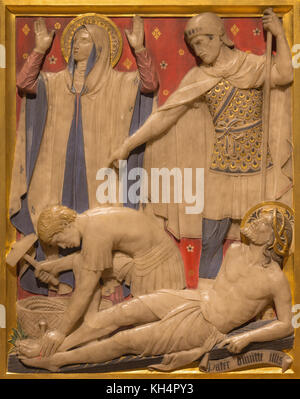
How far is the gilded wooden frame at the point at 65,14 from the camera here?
3068mm

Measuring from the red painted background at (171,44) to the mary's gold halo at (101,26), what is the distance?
0.03 m

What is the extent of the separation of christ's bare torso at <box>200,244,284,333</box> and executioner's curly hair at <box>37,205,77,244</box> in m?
0.87

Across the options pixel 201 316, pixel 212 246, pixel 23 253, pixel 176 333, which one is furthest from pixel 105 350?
pixel 212 246

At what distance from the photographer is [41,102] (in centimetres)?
311

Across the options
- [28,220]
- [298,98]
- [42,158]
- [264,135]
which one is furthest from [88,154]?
[298,98]

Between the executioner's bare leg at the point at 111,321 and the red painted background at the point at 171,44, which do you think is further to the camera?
the red painted background at the point at 171,44

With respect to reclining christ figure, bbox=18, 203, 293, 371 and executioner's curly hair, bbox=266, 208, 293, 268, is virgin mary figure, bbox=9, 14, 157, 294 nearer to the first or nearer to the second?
reclining christ figure, bbox=18, 203, 293, 371

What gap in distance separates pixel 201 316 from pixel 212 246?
0.39m

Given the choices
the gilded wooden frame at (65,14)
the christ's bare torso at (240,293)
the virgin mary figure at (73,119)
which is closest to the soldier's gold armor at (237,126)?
the gilded wooden frame at (65,14)

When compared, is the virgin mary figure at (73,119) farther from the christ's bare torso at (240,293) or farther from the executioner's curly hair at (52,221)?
the christ's bare torso at (240,293)

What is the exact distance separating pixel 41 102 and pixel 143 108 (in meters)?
0.57

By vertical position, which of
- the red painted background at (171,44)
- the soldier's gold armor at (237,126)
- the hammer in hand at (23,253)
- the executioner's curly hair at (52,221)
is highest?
the red painted background at (171,44)

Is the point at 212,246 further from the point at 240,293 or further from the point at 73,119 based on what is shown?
the point at 73,119

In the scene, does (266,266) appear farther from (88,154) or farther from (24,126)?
(24,126)
